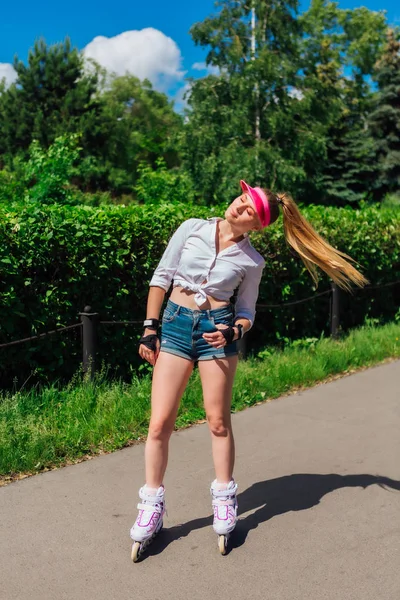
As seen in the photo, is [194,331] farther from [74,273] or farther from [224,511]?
[74,273]

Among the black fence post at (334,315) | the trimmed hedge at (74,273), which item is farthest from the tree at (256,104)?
the trimmed hedge at (74,273)

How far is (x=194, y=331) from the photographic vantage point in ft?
11.4

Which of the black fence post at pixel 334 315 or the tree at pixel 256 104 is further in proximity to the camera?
the tree at pixel 256 104

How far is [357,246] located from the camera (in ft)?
31.1

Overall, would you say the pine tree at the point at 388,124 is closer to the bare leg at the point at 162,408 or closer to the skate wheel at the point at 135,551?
the bare leg at the point at 162,408

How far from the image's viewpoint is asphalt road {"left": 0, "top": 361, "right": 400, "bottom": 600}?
3.09 metres

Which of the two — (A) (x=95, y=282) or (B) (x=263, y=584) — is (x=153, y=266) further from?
(B) (x=263, y=584)

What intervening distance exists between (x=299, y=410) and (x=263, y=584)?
3078 millimetres

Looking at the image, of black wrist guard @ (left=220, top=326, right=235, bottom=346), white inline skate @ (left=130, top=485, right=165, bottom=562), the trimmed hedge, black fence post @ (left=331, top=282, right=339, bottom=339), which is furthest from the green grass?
black wrist guard @ (left=220, top=326, right=235, bottom=346)

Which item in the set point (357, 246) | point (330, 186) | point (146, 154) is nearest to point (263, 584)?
point (357, 246)

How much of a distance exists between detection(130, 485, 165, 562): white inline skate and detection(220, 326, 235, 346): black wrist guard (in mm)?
852

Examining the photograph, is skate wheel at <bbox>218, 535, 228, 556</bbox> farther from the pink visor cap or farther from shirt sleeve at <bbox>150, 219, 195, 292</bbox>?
the pink visor cap

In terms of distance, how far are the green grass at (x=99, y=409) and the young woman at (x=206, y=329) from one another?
4.55 ft

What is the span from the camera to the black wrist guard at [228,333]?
11.1ft
